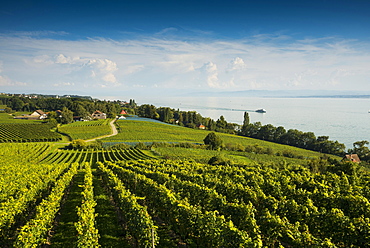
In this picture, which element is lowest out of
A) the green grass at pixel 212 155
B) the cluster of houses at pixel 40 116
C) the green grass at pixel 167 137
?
the green grass at pixel 212 155

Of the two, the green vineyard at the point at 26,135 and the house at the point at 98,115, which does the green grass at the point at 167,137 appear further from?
the house at the point at 98,115

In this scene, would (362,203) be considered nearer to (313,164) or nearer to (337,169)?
(337,169)

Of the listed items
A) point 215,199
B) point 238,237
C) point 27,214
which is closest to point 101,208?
point 27,214

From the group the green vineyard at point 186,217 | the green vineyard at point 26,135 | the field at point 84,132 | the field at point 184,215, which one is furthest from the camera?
the field at point 84,132

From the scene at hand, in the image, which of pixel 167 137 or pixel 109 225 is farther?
pixel 167 137

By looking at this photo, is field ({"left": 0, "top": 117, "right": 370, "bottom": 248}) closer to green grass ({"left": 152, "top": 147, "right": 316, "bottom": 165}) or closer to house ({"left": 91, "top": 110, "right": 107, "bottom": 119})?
green grass ({"left": 152, "top": 147, "right": 316, "bottom": 165})

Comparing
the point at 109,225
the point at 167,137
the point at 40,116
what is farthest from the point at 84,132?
the point at 109,225

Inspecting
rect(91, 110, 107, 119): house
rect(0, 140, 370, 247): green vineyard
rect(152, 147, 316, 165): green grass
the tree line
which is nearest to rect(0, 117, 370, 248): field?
rect(0, 140, 370, 247): green vineyard

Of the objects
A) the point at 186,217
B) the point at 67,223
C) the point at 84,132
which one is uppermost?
the point at 186,217

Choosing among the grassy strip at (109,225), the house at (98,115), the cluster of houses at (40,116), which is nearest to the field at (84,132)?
the cluster of houses at (40,116)

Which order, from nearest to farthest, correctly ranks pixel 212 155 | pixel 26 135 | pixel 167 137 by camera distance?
1. pixel 212 155
2. pixel 26 135
3. pixel 167 137

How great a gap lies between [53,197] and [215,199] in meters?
14.7

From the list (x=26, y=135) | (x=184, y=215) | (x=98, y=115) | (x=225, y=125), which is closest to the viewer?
(x=184, y=215)

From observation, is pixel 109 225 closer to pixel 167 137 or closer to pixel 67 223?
pixel 67 223
